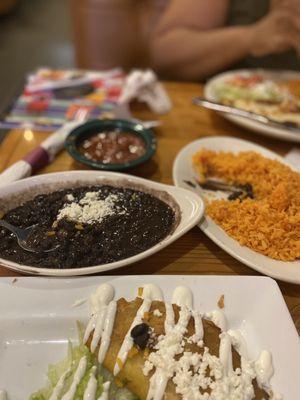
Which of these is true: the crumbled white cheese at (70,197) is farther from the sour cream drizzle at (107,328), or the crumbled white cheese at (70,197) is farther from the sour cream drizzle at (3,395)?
the sour cream drizzle at (3,395)

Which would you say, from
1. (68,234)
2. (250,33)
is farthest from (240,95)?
(68,234)

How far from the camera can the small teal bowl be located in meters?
1.74

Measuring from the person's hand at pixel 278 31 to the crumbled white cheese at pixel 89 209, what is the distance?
1797 millimetres

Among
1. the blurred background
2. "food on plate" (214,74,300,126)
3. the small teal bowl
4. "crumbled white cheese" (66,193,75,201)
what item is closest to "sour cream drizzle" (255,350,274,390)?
"crumbled white cheese" (66,193,75,201)

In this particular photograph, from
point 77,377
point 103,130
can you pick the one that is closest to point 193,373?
point 77,377

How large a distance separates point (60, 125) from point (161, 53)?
3.83 ft

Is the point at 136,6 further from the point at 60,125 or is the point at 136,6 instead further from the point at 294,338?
the point at 294,338

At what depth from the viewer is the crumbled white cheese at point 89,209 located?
1397mm

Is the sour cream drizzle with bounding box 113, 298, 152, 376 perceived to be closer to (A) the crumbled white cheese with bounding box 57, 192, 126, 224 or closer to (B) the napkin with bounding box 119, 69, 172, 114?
(A) the crumbled white cheese with bounding box 57, 192, 126, 224

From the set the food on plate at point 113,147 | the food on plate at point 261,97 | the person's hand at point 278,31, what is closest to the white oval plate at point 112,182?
the food on plate at point 113,147

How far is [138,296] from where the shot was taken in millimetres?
1236

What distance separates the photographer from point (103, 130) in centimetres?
198

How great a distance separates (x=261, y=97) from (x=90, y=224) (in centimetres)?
157

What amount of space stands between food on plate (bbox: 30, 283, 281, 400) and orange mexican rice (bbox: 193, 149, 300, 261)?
0.38 m
